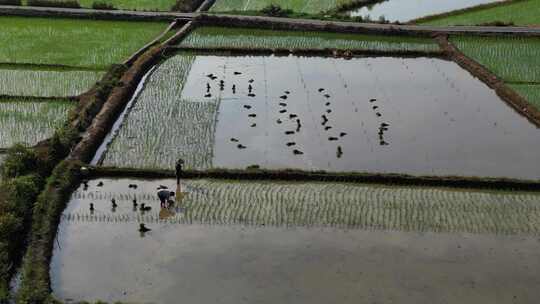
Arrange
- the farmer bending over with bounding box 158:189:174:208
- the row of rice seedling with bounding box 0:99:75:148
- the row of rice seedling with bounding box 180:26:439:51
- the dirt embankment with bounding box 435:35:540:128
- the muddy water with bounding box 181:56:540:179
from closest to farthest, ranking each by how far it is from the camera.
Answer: the farmer bending over with bounding box 158:189:174:208 → the muddy water with bounding box 181:56:540:179 → the row of rice seedling with bounding box 0:99:75:148 → the dirt embankment with bounding box 435:35:540:128 → the row of rice seedling with bounding box 180:26:439:51

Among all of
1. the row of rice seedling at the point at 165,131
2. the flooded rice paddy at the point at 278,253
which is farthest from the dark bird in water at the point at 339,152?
the row of rice seedling at the point at 165,131

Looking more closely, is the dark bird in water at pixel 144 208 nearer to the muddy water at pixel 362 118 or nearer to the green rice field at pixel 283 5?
the muddy water at pixel 362 118

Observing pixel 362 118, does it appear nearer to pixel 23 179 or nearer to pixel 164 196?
pixel 164 196

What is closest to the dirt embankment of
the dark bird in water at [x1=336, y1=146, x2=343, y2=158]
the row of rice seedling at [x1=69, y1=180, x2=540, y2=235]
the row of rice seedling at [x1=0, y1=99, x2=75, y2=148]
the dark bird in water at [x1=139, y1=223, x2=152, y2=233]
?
the row of rice seedling at [x1=69, y1=180, x2=540, y2=235]

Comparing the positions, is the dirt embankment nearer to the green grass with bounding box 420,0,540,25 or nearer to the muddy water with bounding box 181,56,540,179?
the muddy water with bounding box 181,56,540,179

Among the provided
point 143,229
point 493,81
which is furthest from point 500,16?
point 143,229

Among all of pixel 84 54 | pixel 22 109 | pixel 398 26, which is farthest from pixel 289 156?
pixel 398 26

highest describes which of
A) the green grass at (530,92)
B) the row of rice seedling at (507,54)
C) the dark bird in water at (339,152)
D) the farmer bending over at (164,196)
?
the row of rice seedling at (507,54)
